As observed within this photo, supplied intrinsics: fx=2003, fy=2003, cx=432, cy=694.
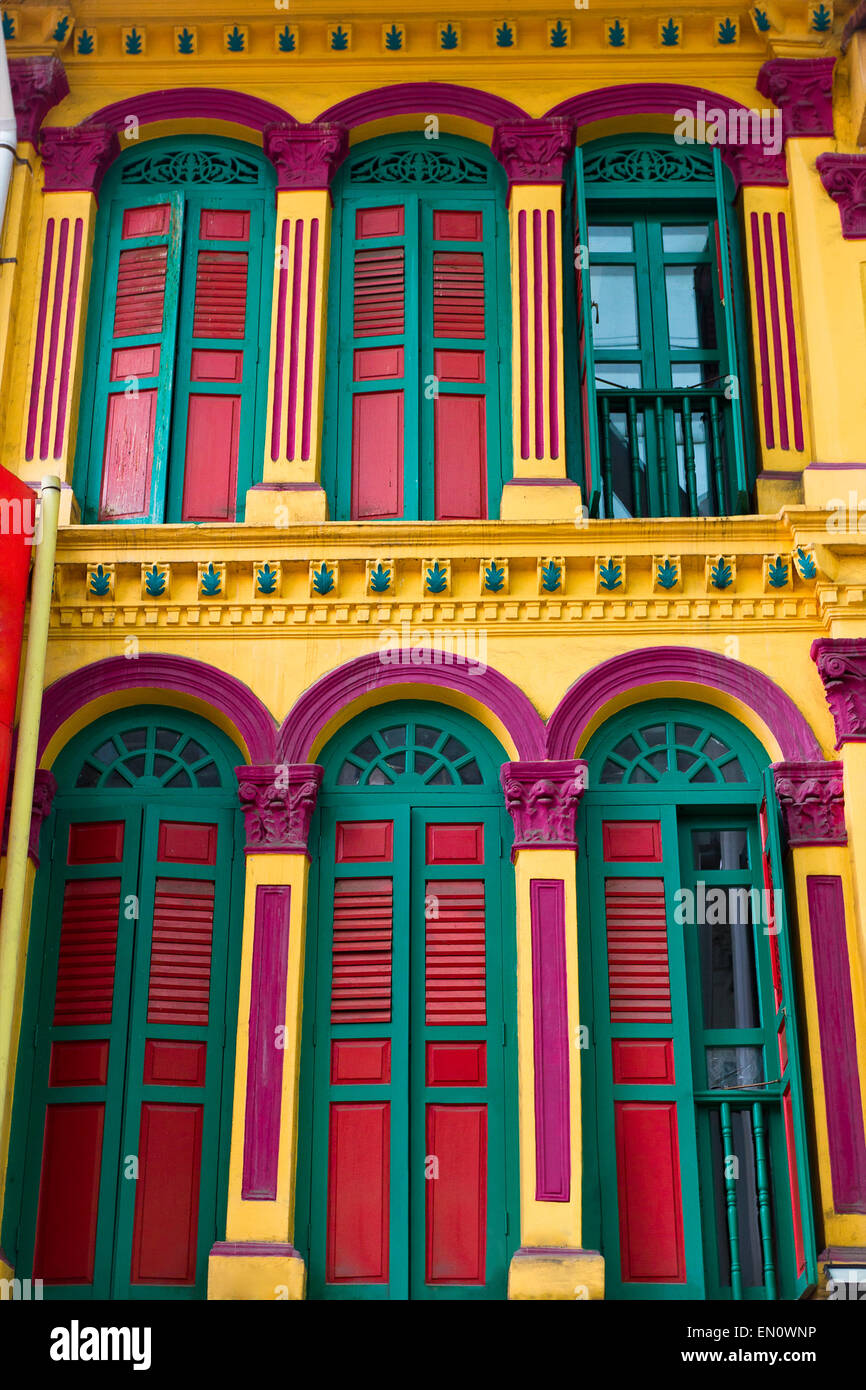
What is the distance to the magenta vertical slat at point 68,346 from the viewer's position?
11258mm

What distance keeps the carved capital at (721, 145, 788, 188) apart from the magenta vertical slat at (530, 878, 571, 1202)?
455 centimetres

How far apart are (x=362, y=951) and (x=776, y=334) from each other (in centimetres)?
428

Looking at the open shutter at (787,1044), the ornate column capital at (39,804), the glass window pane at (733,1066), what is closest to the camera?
the open shutter at (787,1044)

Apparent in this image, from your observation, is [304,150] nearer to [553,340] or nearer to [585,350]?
[553,340]

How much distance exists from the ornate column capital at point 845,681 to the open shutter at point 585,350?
1475mm

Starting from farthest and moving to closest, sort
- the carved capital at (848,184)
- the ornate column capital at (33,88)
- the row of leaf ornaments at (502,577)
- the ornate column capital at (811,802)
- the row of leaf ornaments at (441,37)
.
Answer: the row of leaf ornaments at (441,37), the ornate column capital at (33,88), the carved capital at (848,184), the row of leaf ornaments at (502,577), the ornate column capital at (811,802)

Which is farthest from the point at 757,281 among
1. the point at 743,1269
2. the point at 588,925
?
the point at 743,1269

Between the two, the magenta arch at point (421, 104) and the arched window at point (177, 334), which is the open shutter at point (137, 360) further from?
the magenta arch at point (421, 104)

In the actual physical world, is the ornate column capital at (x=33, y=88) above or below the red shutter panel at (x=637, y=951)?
above

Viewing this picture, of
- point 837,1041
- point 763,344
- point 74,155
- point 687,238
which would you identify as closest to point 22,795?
point 837,1041

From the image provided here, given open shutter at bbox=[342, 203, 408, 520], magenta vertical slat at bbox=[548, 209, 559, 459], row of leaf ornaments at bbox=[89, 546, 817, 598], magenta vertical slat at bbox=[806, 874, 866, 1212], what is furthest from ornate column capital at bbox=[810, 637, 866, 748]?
open shutter at bbox=[342, 203, 408, 520]

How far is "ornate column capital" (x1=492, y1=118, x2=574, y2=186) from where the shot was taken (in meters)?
11.8

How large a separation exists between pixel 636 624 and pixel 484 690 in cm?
89

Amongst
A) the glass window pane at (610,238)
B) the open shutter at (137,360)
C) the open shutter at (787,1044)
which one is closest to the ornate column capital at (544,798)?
the open shutter at (787,1044)
